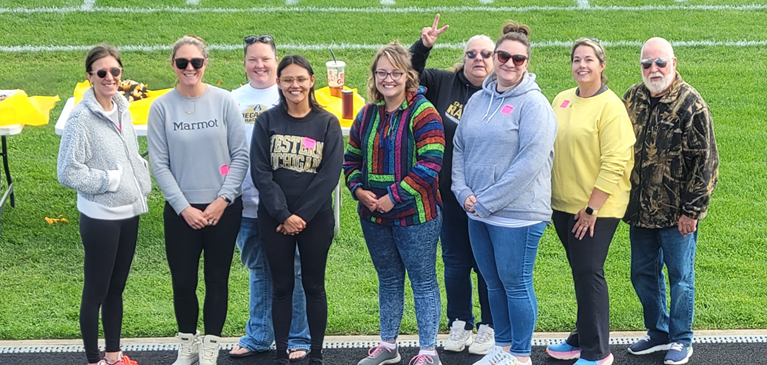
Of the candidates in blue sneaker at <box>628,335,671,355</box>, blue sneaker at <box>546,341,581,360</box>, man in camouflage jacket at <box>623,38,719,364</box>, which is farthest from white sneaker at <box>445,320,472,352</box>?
man in camouflage jacket at <box>623,38,719,364</box>

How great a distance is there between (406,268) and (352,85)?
236 inches

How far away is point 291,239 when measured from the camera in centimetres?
487

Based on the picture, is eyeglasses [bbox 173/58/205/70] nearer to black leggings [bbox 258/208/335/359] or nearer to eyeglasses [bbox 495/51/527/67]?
black leggings [bbox 258/208/335/359]

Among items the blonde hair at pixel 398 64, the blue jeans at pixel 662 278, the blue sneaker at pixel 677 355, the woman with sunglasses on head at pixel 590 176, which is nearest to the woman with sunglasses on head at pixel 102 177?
the blonde hair at pixel 398 64

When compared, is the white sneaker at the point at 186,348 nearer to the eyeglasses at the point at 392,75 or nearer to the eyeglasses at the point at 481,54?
the eyeglasses at the point at 392,75

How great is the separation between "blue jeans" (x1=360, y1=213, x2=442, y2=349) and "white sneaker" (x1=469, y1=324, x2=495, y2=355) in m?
0.35

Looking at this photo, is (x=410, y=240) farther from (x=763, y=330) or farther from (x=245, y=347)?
(x=763, y=330)

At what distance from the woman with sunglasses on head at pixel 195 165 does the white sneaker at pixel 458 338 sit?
146 cm

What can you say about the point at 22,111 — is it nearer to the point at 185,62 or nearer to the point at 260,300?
the point at 185,62

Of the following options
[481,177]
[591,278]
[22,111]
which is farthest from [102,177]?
[22,111]

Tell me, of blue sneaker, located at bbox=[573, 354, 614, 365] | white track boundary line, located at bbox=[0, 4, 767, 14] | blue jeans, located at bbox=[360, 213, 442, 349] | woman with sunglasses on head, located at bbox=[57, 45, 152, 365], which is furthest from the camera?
white track boundary line, located at bbox=[0, 4, 767, 14]

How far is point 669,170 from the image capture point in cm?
481

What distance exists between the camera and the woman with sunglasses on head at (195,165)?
15.7 ft

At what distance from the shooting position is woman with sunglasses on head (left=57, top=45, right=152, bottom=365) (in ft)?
15.0
